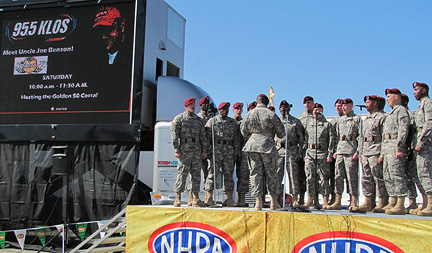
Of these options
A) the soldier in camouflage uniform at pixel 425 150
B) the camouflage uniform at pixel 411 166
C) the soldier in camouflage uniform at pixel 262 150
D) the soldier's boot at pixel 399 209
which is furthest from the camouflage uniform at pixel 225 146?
the soldier in camouflage uniform at pixel 425 150

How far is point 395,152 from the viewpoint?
529 cm

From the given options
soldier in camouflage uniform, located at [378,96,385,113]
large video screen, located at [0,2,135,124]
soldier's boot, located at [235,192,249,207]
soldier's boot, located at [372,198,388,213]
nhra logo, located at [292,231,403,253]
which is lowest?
nhra logo, located at [292,231,403,253]

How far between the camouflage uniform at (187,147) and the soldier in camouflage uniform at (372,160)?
2.40 meters

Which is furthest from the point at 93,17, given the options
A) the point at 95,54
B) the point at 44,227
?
the point at 44,227

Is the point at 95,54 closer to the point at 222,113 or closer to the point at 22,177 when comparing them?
the point at 22,177

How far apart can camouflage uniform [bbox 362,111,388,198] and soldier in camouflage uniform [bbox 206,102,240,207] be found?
195cm

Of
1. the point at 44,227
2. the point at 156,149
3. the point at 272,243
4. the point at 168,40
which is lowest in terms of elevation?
the point at 44,227

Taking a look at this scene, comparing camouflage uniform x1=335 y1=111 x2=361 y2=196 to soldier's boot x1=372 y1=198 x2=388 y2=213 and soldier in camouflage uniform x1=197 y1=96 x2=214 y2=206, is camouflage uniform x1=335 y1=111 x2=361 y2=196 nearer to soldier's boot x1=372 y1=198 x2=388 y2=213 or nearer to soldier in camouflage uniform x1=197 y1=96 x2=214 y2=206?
soldier's boot x1=372 y1=198 x2=388 y2=213

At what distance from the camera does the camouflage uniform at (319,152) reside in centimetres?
620

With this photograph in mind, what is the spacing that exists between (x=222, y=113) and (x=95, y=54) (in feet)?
12.7

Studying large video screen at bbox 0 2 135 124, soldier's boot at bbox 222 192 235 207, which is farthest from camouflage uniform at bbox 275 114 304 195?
large video screen at bbox 0 2 135 124

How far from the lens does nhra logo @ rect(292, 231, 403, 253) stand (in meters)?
4.56

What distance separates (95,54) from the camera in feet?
28.8

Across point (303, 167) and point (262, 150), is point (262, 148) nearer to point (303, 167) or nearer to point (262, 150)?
point (262, 150)
